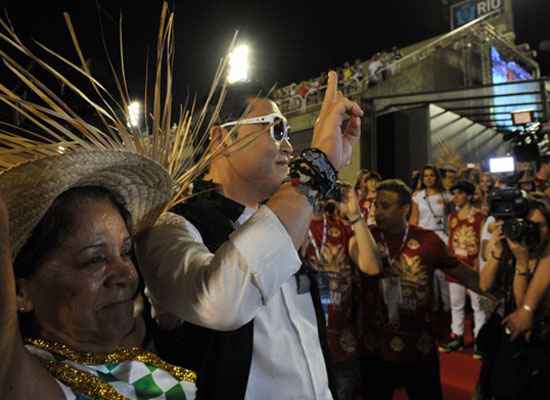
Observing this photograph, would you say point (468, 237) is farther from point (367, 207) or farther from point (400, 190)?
point (400, 190)

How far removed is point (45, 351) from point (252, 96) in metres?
1.20

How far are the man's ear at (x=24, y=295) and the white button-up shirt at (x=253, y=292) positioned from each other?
31cm

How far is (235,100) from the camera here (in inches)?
74.2

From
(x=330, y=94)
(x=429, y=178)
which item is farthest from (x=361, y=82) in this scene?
(x=330, y=94)

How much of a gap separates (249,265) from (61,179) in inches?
18.7

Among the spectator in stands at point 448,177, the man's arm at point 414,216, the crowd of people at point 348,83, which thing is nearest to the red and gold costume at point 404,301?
the man's arm at point 414,216

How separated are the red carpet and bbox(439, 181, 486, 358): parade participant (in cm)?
29

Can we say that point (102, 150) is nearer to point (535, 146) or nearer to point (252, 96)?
point (252, 96)

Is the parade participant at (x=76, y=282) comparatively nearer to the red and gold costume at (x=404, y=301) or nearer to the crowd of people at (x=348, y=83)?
the red and gold costume at (x=404, y=301)

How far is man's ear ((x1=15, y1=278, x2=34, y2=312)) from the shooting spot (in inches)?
42.2

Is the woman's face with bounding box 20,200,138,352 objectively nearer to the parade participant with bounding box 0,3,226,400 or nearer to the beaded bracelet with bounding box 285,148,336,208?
the parade participant with bounding box 0,3,226,400

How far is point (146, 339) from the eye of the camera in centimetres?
138

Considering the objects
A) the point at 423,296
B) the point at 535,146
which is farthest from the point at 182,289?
the point at 535,146

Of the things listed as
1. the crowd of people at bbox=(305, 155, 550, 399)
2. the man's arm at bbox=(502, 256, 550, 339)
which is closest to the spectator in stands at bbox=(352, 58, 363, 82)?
the crowd of people at bbox=(305, 155, 550, 399)
